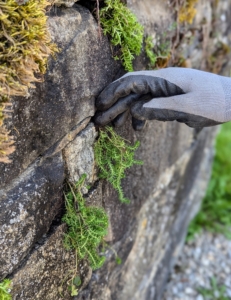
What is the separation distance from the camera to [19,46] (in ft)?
3.14

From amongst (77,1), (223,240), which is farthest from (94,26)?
(223,240)

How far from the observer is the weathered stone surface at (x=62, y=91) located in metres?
1.08

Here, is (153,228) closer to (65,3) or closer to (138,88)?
(138,88)

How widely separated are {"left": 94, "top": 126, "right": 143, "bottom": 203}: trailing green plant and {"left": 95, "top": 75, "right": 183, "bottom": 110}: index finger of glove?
170 mm

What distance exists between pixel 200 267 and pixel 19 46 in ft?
12.4

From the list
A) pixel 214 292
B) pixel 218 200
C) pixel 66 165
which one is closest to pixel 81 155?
pixel 66 165

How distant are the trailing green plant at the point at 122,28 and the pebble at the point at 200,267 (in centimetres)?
301

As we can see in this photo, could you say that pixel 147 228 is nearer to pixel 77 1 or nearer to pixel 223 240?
pixel 77 1

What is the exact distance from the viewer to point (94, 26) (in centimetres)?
132

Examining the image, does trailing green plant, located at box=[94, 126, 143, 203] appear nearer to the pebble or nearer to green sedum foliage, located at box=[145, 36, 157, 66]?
green sedum foliage, located at box=[145, 36, 157, 66]

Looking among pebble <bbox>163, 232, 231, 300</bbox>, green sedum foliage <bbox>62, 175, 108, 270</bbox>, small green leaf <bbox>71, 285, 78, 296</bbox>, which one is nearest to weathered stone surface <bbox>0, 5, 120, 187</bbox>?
green sedum foliage <bbox>62, 175, 108, 270</bbox>

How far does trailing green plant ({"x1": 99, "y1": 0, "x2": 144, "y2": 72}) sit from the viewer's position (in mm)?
1347

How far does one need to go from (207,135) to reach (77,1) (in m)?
2.81

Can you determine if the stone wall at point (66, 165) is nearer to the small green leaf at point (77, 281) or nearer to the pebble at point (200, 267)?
the small green leaf at point (77, 281)
